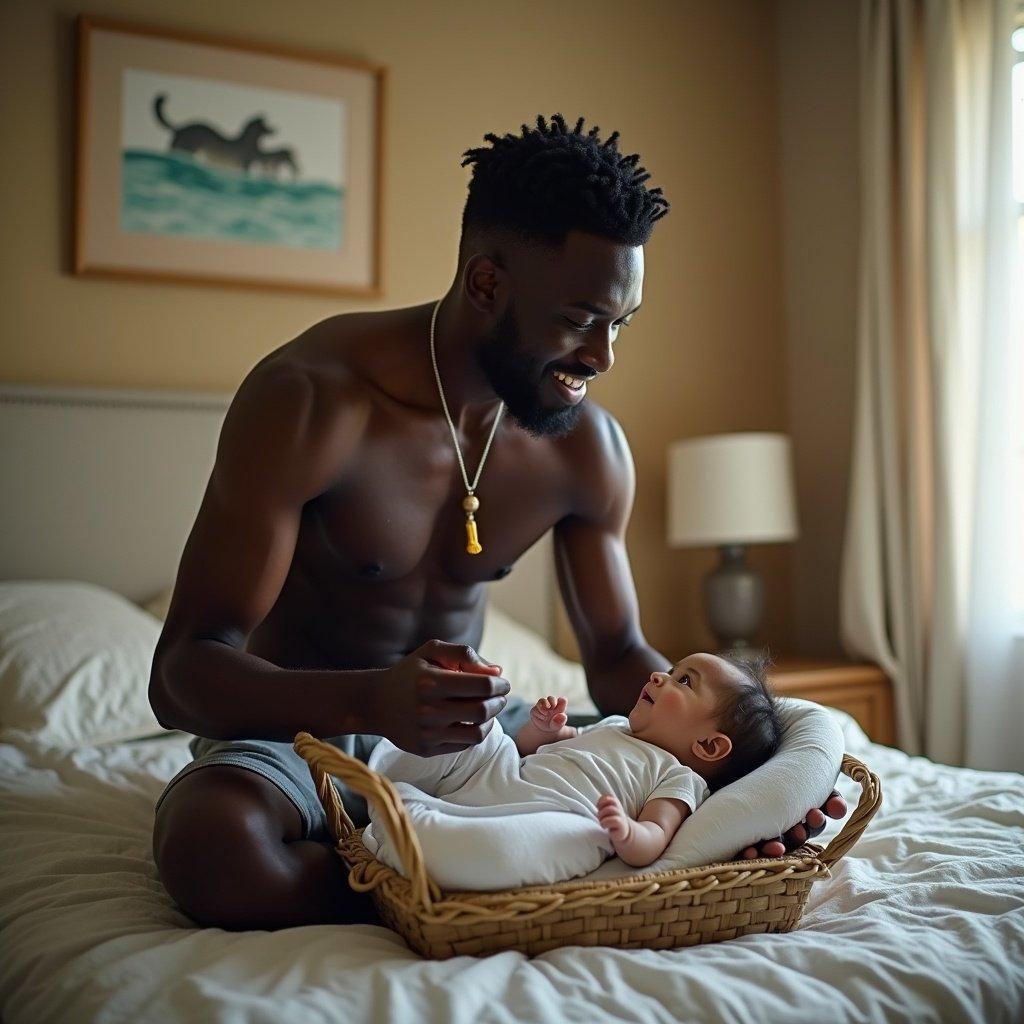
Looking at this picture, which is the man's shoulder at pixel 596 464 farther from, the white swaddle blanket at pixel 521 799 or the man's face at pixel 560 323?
the white swaddle blanket at pixel 521 799

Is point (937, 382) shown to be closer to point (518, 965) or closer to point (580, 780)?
point (580, 780)

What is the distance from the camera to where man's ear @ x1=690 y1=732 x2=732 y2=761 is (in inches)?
49.3

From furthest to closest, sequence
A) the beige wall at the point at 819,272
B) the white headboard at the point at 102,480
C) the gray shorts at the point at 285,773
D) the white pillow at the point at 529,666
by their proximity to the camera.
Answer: the beige wall at the point at 819,272 < the white headboard at the point at 102,480 < the white pillow at the point at 529,666 < the gray shorts at the point at 285,773

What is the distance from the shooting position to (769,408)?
12.1 ft

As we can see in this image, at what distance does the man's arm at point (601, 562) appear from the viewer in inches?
67.1

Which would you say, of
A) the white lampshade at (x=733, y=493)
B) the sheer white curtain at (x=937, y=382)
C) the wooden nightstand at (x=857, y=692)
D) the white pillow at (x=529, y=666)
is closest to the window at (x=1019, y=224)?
the sheer white curtain at (x=937, y=382)

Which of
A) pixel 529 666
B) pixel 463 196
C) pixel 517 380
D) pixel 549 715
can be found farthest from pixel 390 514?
pixel 463 196

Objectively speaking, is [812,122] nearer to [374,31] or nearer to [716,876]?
[374,31]

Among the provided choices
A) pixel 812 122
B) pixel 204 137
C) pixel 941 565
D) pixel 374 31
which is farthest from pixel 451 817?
pixel 812 122

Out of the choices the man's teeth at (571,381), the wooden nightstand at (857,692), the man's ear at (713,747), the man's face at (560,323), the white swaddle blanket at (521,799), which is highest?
the man's face at (560,323)

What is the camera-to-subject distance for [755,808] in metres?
1.09

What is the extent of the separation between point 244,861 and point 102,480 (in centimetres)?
181

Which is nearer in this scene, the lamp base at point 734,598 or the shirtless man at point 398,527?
the shirtless man at point 398,527

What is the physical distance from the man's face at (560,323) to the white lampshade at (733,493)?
5.43 feet
